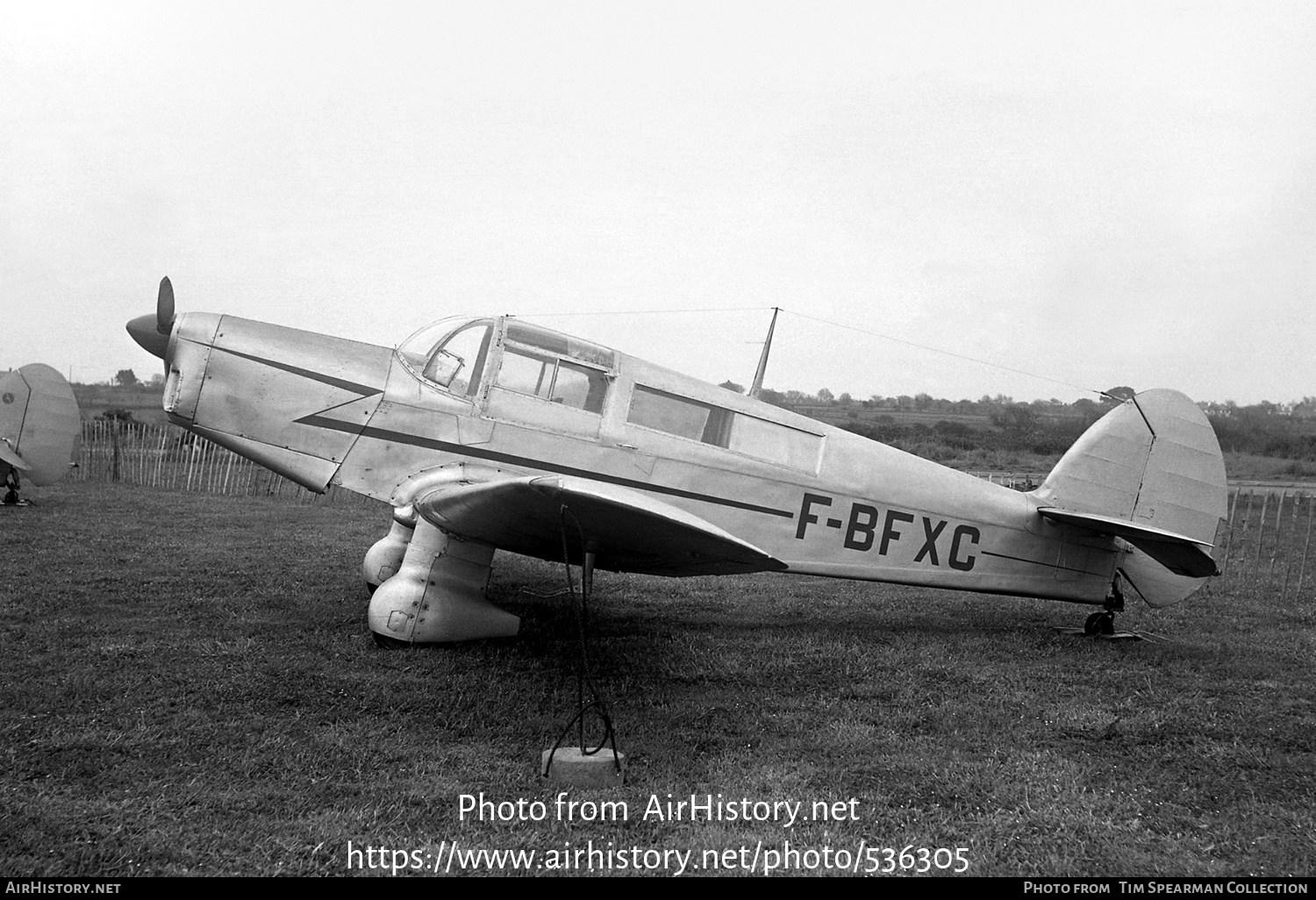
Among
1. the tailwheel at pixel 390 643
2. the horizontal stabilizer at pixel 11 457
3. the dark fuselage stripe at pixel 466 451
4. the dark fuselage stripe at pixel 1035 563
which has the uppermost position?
the dark fuselage stripe at pixel 1035 563

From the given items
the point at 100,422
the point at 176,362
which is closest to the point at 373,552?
the point at 176,362

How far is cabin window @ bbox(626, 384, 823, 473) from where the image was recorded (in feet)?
20.4

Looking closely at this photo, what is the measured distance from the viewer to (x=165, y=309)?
20.5 ft

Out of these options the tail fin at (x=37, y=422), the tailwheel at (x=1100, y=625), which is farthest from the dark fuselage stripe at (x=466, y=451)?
the tail fin at (x=37, y=422)

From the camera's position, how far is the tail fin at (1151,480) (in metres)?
6.95

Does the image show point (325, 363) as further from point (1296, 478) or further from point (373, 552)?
point (1296, 478)

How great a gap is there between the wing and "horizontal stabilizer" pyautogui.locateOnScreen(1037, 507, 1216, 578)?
339cm

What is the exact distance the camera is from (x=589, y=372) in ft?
20.2

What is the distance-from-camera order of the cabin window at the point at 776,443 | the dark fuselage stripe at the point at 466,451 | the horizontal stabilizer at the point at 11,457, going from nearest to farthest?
the dark fuselage stripe at the point at 466,451, the cabin window at the point at 776,443, the horizontal stabilizer at the point at 11,457

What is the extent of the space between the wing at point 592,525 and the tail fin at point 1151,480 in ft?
12.0

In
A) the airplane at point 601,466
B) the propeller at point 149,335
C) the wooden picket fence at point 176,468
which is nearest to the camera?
the airplane at point 601,466

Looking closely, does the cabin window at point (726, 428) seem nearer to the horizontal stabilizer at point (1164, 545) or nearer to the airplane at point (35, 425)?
→ the horizontal stabilizer at point (1164, 545)

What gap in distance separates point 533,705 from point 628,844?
5.14ft

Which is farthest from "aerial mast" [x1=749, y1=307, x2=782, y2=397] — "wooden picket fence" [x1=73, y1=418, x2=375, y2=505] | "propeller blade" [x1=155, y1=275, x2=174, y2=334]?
"wooden picket fence" [x1=73, y1=418, x2=375, y2=505]
